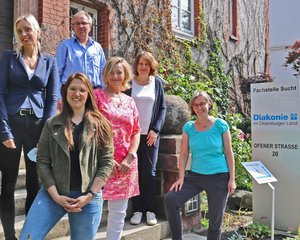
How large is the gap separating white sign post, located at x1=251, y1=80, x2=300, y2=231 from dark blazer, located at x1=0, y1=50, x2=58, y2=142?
8.59 feet

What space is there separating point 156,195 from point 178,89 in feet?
10.3

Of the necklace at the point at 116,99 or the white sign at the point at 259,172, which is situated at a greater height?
the necklace at the point at 116,99

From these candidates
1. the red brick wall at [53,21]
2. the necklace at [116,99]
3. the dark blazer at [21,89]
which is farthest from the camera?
the red brick wall at [53,21]

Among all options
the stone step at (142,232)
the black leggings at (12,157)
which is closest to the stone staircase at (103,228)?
the stone step at (142,232)

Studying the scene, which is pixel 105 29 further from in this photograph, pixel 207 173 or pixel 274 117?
pixel 207 173

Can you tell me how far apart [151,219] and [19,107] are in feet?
6.02

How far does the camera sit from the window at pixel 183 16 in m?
9.43

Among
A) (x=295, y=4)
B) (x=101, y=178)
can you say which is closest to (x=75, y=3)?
(x=101, y=178)

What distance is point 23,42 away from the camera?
2.85m

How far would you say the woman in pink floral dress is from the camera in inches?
116

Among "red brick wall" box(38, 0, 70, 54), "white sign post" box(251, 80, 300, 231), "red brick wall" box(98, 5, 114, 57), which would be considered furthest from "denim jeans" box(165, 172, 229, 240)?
"red brick wall" box(98, 5, 114, 57)

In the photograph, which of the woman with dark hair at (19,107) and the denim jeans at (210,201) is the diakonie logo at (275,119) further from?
the woman with dark hair at (19,107)

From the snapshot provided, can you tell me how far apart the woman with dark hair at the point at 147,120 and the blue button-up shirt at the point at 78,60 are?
387mm

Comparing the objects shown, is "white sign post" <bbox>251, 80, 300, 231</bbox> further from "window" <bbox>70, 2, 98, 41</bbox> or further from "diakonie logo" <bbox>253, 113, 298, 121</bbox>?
"window" <bbox>70, 2, 98, 41</bbox>
